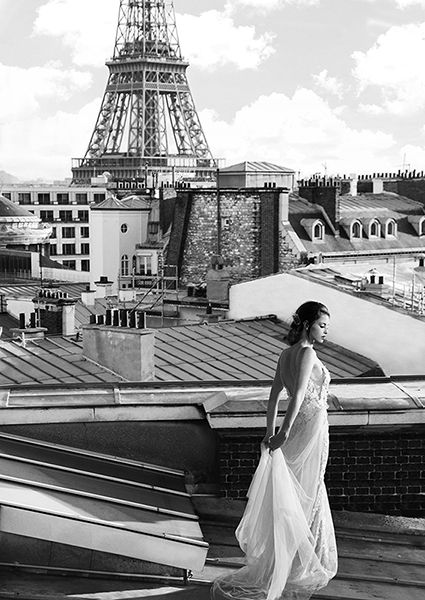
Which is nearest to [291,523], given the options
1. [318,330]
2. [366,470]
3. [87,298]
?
[318,330]

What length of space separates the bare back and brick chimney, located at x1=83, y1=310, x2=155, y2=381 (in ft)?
24.0

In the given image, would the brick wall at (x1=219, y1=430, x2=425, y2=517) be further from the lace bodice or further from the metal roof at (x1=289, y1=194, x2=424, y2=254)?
the metal roof at (x1=289, y1=194, x2=424, y2=254)

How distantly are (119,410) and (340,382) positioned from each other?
1.69m

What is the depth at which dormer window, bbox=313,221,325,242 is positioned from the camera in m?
50.4

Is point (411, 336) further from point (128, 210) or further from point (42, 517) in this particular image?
point (128, 210)

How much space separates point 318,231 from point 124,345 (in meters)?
37.8

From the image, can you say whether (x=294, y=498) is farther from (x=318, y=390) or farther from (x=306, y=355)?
(x=306, y=355)

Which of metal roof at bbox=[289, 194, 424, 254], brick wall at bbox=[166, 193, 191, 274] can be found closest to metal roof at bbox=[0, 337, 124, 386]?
brick wall at bbox=[166, 193, 191, 274]

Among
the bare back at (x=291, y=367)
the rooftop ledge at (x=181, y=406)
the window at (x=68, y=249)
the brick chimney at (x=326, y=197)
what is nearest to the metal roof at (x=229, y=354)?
the rooftop ledge at (x=181, y=406)

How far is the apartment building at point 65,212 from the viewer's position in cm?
9494

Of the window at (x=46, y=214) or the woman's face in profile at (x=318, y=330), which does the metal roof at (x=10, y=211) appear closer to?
the window at (x=46, y=214)

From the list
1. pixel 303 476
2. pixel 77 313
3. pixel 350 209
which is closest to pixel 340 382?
pixel 303 476

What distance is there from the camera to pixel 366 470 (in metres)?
7.39

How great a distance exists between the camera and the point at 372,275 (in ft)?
90.9
